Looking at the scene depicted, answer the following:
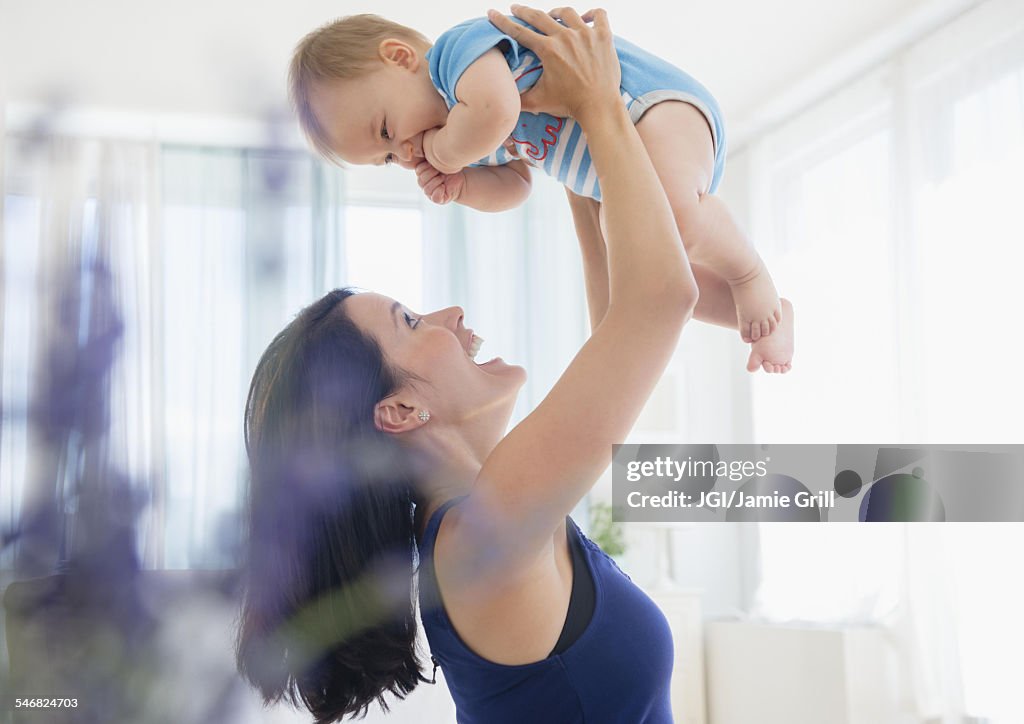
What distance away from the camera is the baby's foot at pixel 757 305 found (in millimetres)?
1124

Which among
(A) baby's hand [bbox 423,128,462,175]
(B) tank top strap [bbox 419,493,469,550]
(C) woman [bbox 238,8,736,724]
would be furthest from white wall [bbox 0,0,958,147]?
(B) tank top strap [bbox 419,493,469,550]

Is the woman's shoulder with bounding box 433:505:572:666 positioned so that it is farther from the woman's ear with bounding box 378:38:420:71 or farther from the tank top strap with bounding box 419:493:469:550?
the woman's ear with bounding box 378:38:420:71

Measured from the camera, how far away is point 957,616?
3.13m

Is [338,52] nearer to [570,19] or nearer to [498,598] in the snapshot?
[570,19]

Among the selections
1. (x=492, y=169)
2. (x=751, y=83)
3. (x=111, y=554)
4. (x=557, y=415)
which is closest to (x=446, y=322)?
(x=492, y=169)

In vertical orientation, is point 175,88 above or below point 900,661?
above

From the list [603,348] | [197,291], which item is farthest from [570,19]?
[197,291]

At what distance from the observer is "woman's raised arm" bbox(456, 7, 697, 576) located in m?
0.79

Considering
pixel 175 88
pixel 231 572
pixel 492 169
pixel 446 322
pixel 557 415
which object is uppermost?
pixel 175 88

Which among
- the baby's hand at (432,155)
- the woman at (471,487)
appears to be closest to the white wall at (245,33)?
the baby's hand at (432,155)

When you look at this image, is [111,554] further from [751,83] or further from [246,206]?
[751,83]

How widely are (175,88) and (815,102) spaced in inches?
106

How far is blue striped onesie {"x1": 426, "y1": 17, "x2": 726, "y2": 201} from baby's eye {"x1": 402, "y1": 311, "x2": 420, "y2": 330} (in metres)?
0.24

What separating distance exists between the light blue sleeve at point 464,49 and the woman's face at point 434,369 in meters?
0.26
